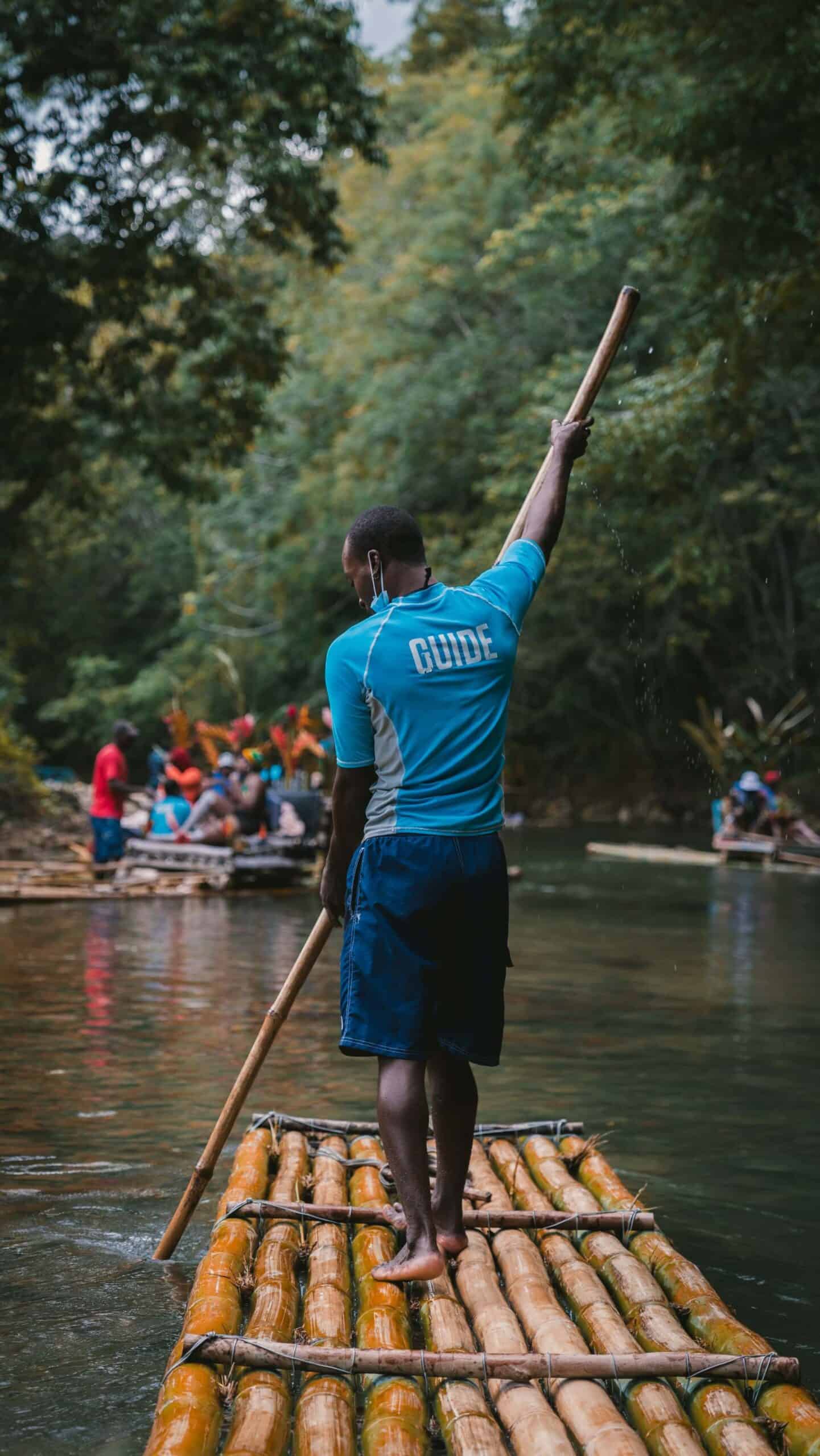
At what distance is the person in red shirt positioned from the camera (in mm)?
15867

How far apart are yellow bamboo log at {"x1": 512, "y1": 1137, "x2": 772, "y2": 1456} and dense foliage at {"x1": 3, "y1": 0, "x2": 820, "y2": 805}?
10.0 m

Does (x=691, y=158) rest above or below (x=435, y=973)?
above

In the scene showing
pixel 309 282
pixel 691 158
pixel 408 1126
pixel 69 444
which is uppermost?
pixel 309 282

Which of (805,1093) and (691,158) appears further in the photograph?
(691,158)

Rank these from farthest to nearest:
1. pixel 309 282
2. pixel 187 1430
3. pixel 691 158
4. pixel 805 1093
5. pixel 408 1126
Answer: pixel 309 282, pixel 691 158, pixel 805 1093, pixel 408 1126, pixel 187 1430

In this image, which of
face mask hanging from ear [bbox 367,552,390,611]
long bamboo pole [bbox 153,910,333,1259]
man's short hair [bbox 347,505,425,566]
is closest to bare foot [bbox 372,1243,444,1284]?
long bamboo pole [bbox 153,910,333,1259]

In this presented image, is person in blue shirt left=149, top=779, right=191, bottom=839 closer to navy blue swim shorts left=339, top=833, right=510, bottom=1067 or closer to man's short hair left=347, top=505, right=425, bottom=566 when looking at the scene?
man's short hair left=347, top=505, right=425, bottom=566

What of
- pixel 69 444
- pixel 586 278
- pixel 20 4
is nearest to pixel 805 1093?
pixel 20 4

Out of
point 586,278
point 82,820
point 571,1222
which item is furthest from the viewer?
point 586,278

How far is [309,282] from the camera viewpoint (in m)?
39.0

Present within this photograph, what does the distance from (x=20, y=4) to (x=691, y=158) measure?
246 inches

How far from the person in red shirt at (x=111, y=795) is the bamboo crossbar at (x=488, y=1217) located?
1113 centimetres

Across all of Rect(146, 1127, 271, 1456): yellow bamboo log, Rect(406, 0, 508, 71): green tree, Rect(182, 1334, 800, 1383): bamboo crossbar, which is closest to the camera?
Rect(146, 1127, 271, 1456): yellow bamboo log

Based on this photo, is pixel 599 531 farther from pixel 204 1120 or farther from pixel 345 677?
pixel 345 677
